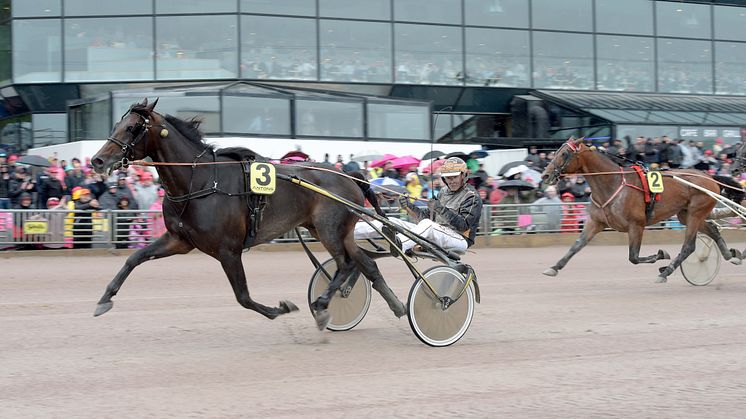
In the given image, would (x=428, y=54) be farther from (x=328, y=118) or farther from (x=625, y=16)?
(x=625, y=16)

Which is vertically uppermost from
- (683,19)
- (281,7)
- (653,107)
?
(683,19)

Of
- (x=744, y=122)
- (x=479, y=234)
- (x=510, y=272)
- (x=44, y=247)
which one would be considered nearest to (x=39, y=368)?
(x=510, y=272)

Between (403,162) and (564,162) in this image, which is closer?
(564,162)

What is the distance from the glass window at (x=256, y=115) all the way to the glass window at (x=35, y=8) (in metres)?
5.86

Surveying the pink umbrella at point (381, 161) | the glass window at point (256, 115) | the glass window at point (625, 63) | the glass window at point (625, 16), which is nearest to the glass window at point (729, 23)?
the glass window at point (625, 16)

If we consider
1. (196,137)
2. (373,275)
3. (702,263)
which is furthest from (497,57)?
(196,137)

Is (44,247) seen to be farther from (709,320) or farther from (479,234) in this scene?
→ (709,320)

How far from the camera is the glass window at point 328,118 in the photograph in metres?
24.1

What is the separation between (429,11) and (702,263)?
16523mm

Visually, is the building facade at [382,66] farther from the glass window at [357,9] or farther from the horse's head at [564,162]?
the horse's head at [564,162]

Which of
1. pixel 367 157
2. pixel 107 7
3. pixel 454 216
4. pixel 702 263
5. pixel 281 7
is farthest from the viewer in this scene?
pixel 281 7

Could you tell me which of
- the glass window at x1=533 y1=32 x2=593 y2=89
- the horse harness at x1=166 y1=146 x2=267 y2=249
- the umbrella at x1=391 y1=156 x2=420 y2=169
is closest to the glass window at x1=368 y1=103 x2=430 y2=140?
the glass window at x1=533 y1=32 x2=593 y2=89

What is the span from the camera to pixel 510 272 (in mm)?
13469

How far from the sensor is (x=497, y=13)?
2728cm
